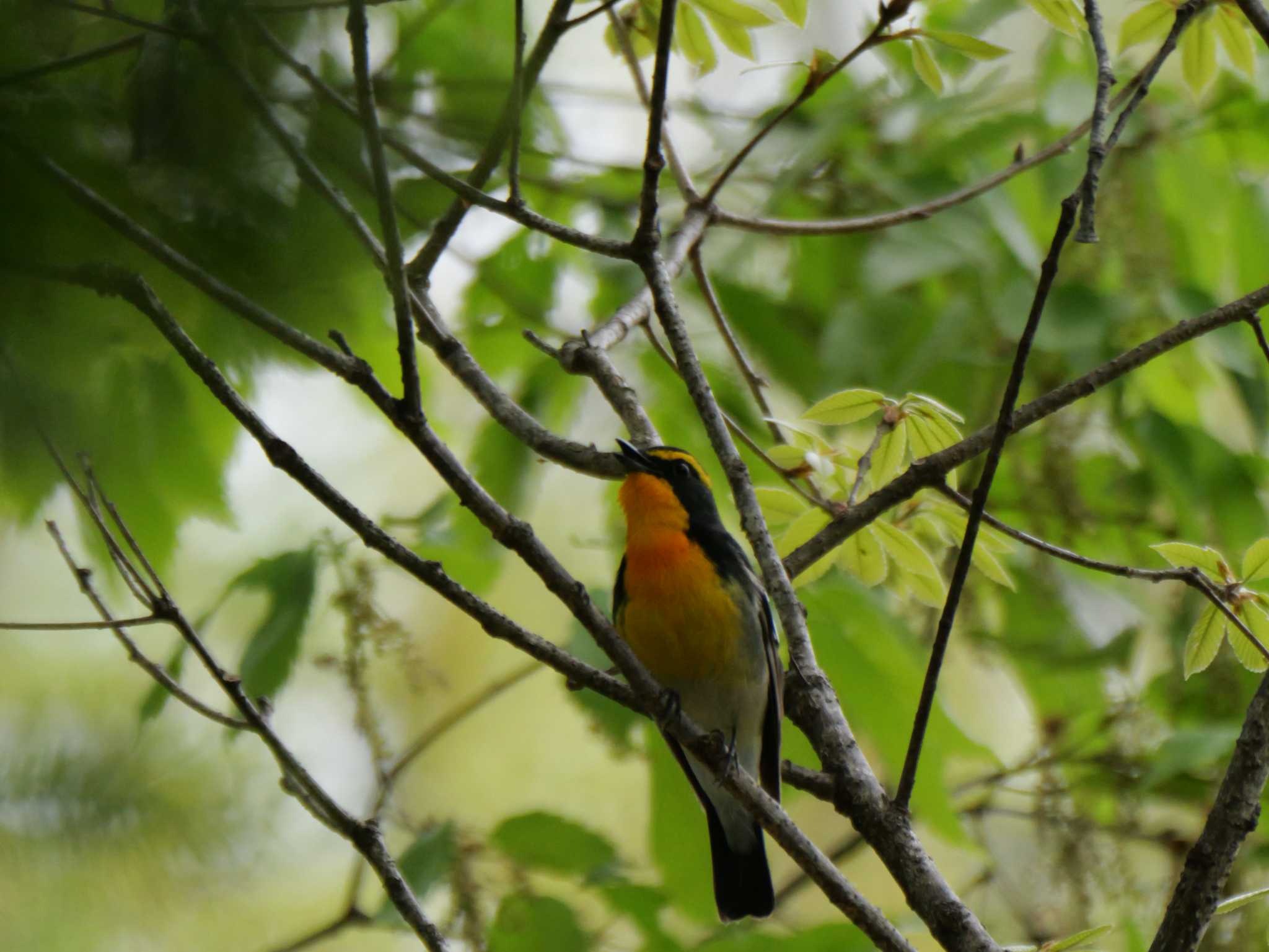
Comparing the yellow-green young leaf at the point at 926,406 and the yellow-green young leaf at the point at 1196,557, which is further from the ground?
the yellow-green young leaf at the point at 926,406

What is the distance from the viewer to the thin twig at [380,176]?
147 centimetres

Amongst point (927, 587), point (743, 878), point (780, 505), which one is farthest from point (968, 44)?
point (743, 878)

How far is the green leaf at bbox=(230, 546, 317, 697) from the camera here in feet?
10.4

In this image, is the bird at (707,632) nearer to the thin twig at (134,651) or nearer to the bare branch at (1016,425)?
the bare branch at (1016,425)

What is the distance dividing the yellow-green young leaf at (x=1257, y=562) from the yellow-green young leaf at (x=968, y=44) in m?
1.28

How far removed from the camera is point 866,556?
9.59ft

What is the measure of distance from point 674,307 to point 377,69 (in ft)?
3.49

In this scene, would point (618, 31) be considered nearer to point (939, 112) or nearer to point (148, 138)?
point (939, 112)

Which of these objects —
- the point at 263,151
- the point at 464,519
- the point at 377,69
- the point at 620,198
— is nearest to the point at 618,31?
the point at 620,198

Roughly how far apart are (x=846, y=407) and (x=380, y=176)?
147cm

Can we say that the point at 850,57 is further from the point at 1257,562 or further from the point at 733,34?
the point at 1257,562

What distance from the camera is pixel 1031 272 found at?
4.38 m

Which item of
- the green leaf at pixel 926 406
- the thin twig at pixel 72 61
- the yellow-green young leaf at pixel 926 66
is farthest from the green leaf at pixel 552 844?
the thin twig at pixel 72 61

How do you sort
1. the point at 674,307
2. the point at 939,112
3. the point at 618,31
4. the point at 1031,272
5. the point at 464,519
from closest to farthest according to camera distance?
the point at 674,307 < the point at 618,31 < the point at 464,519 < the point at 1031,272 < the point at 939,112
